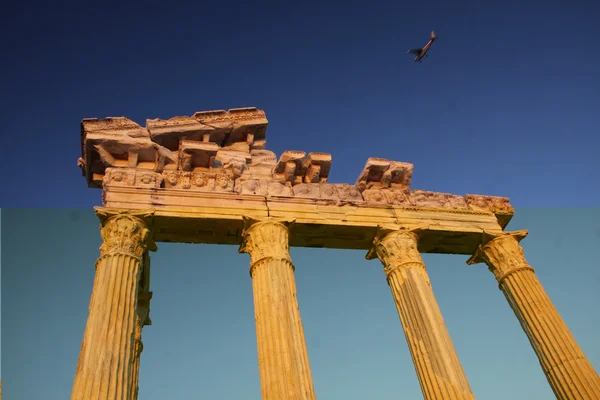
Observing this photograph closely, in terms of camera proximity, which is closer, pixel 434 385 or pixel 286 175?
pixel 434 385

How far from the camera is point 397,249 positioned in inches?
676

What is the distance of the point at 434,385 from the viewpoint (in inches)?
557

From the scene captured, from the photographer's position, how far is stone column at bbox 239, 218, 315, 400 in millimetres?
12719

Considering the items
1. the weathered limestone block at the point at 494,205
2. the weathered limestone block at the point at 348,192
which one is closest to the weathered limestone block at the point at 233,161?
the weathered limestone block at the point at 348,192

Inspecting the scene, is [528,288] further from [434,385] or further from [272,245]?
[272,245]

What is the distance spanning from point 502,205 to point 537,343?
556 centimetres

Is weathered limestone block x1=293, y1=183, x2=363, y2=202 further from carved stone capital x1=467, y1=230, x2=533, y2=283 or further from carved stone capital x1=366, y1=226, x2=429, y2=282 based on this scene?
carved stone capital x1=467, y1=230, x2=533, y2=283

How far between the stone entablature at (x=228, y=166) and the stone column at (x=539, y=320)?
192 centimetres

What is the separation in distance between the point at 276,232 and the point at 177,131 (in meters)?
4.92

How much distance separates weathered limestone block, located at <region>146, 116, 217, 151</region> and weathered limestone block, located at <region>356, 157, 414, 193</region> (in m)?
5.30

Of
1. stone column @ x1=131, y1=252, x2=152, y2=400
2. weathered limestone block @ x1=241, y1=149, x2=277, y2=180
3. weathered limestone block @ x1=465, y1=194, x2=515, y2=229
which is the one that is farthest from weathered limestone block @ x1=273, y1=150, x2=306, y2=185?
weathered limestone block @ x1=465, y1=194, x2=515, y2=229

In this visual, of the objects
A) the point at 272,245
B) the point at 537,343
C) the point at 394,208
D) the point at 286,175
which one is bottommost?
the point at 537,343

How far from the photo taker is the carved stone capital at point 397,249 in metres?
16.8

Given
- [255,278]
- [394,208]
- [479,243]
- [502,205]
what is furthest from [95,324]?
[502,205]
